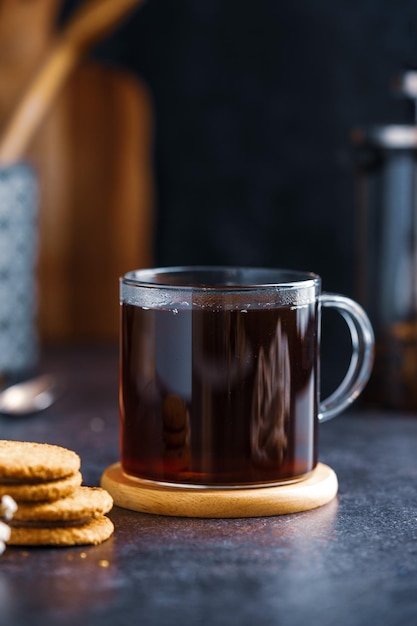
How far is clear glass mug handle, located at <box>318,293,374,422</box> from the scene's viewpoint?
991 millimetres

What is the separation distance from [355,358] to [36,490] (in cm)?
34

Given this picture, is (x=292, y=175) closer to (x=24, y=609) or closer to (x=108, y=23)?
(x=108, y=23)

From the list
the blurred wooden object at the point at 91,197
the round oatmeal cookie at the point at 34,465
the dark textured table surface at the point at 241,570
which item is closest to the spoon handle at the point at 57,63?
the blurred wooden object at the point at 91,197

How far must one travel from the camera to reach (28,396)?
1401 mm

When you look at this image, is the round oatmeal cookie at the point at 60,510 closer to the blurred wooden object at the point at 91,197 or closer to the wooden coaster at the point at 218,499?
the wooden coaster at the point at 218,499

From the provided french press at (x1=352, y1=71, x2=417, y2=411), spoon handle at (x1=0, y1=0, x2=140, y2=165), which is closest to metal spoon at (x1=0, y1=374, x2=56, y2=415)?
spoon handle at (x1=0, y1=0, x2=140, y2=165)

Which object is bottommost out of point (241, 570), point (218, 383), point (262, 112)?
point (241, 570)

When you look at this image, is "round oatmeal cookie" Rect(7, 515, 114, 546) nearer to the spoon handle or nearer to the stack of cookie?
the stack of cookie

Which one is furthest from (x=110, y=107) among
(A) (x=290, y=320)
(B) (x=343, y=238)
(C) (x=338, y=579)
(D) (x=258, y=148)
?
(C) (x=338, y=579)

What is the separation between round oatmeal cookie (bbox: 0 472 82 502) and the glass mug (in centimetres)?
13

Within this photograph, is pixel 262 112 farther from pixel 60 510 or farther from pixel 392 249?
pixel 60 510

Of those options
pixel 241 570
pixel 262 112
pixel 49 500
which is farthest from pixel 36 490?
pixel 262 112

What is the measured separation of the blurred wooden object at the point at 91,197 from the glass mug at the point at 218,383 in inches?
34.6

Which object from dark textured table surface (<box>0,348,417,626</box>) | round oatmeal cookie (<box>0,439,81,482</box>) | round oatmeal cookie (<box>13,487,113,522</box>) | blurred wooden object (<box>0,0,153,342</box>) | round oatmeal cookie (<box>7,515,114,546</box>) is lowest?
dark textured table surface (<box>0,348,417,626</box>)
